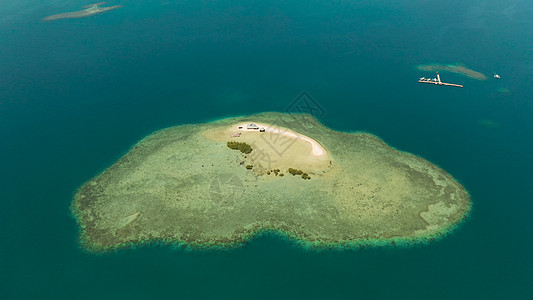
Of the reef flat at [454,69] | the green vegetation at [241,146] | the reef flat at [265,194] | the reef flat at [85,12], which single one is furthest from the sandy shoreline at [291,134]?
the reef flat at [85,12]

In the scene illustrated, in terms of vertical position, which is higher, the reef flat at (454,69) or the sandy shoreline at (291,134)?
the reef flat at (454,69)

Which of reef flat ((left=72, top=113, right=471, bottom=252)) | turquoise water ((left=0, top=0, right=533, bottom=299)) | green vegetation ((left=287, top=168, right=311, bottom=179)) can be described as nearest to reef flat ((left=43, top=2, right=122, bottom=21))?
turquoise water ((left=0, top=0, right=533, bottom=299))

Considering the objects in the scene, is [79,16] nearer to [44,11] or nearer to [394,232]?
[44,11]

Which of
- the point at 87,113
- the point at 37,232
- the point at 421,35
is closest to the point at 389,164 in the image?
the point at 37,232

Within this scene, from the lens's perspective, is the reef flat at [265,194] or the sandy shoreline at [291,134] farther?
the sandy shoreline at [291,134]

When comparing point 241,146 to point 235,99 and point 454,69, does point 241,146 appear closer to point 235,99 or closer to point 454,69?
point 235,99

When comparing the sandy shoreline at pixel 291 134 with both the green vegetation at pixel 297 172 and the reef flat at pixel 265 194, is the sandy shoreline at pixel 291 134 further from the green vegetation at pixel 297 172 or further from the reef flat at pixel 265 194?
the green vegetation at pixel 297 172

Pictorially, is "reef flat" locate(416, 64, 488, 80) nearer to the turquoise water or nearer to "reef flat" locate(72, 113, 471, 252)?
the turquoise water

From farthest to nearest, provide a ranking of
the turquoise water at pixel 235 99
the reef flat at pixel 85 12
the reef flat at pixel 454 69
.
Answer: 1. the reef flat at pixel 85 12
2. the reef flat at pixel 454 69
3. the turquoise water at pixel 235 99
